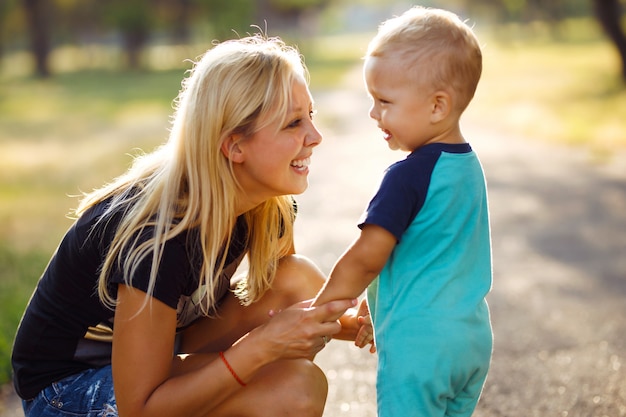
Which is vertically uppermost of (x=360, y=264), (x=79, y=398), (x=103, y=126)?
(x=360, y=264)

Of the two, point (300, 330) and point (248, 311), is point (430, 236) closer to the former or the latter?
point (300, 330)

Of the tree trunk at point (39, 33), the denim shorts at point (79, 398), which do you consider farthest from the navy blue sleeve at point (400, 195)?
the tree trunk at point (39, 33)

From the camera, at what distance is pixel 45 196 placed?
8836mm

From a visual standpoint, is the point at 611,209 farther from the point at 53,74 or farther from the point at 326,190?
the point at 53,74

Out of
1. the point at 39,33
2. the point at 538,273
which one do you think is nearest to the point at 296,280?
the point at 538,273

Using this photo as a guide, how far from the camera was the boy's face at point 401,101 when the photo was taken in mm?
2211

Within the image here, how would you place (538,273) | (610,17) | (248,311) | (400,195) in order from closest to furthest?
(400,195) → (248,311) → (538,273) → (610,17)

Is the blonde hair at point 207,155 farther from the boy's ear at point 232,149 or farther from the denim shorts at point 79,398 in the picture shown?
the denim shorts at point 79,398

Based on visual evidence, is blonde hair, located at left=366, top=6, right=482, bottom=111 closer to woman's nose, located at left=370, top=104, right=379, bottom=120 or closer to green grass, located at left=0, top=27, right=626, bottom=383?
woman's nose, located at left=370, top=104, right=379, bottom=120

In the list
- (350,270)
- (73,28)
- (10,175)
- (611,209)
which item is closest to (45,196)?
(10,175)

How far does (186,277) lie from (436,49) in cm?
97

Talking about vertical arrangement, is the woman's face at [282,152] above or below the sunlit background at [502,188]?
above

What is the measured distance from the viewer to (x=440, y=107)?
223cm

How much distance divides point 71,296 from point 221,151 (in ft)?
2.09
